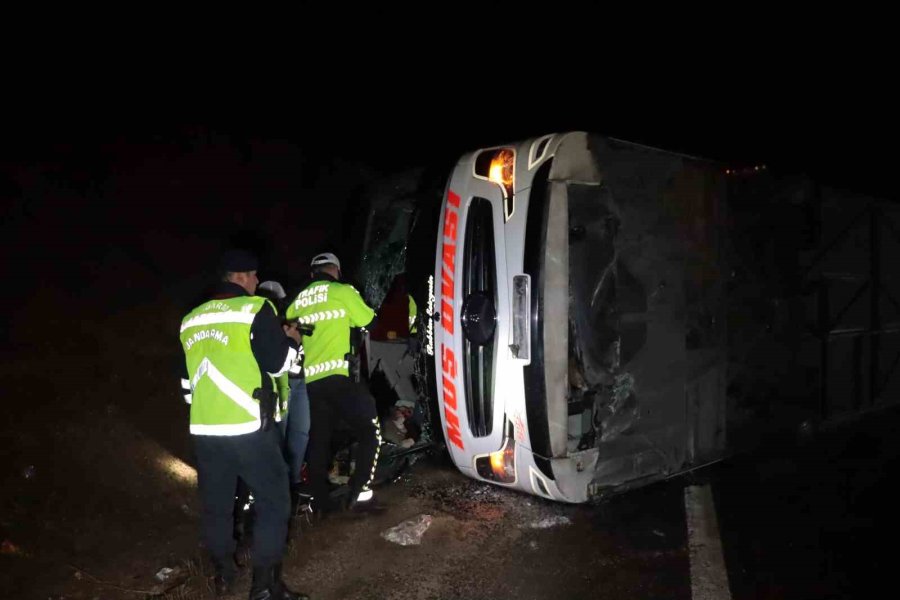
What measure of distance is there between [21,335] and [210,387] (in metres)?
2.72

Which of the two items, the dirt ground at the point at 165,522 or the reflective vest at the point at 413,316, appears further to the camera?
the reflective vest at the point at 413,316

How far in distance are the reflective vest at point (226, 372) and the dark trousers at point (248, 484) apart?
0.27 feet

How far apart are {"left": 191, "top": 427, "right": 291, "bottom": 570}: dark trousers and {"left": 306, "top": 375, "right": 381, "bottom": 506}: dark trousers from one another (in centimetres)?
→ 99

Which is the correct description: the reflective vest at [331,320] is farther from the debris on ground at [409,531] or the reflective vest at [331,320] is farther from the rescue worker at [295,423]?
the debris on ground at [409,531]

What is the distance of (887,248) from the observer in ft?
20.9

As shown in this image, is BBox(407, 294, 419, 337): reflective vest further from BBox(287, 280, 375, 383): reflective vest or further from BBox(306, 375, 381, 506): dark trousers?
BBox(306, 375, 381, 506): dark trousers

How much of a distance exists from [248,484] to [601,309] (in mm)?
2282

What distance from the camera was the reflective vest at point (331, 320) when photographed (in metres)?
4.23

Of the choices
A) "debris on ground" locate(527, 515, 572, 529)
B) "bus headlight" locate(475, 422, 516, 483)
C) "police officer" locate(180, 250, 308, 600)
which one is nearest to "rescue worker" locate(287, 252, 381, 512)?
"bus headlight" locate(475, 422, 516, 483)

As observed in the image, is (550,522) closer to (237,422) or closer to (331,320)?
(331,320)

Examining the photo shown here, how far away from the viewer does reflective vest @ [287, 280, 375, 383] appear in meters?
4.23

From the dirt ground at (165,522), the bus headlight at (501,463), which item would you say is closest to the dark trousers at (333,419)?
the dirt ground at (165,522)

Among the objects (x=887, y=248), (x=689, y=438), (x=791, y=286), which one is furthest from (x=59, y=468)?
(x=887, y=248)

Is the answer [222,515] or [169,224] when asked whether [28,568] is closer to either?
[222,515]
